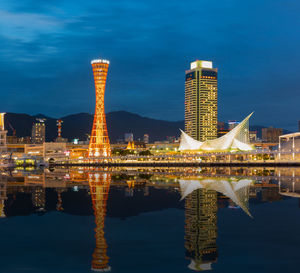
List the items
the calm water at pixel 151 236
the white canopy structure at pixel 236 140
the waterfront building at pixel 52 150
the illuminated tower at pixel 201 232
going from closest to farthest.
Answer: the calm water at pixel 151 236 → the illuminated tower at pixel 201 232 → the white canopy structure at pixel 236 140 → the waterfront building at pixel 52 150

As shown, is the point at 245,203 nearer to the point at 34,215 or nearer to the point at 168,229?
the point at 168,229

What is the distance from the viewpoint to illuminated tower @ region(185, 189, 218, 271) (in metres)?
9.45

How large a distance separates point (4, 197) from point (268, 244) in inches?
623

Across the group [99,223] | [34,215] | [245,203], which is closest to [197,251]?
[99,223]

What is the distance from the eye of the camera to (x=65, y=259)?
9.63m

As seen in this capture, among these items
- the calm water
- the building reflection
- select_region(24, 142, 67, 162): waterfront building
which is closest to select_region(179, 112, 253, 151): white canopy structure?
select_region(24, 142, 67, 162): waterfront building

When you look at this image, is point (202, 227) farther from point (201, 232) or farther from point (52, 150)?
point (52, 150)

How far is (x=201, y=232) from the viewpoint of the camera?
12.2 meters

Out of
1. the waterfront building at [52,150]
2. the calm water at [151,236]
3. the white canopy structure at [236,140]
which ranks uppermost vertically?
the white canopy structure at [236,140]

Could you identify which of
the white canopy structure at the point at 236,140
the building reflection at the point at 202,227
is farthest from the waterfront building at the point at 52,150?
the building reflection at the point at 202,227

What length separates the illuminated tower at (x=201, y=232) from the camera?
9.45m

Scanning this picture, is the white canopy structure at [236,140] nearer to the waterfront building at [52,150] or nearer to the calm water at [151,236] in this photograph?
the waterfront building at [52,150]

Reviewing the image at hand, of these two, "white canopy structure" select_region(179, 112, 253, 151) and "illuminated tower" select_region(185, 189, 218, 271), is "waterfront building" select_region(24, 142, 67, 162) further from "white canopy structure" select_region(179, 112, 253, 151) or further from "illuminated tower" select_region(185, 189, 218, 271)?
"illuminated tower" select_region(185, 189, 218, 271)

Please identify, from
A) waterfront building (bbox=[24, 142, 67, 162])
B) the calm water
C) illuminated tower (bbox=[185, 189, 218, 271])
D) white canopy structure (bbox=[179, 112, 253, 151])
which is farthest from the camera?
waterfront building (bbox=[24, 142, 67, 162])
